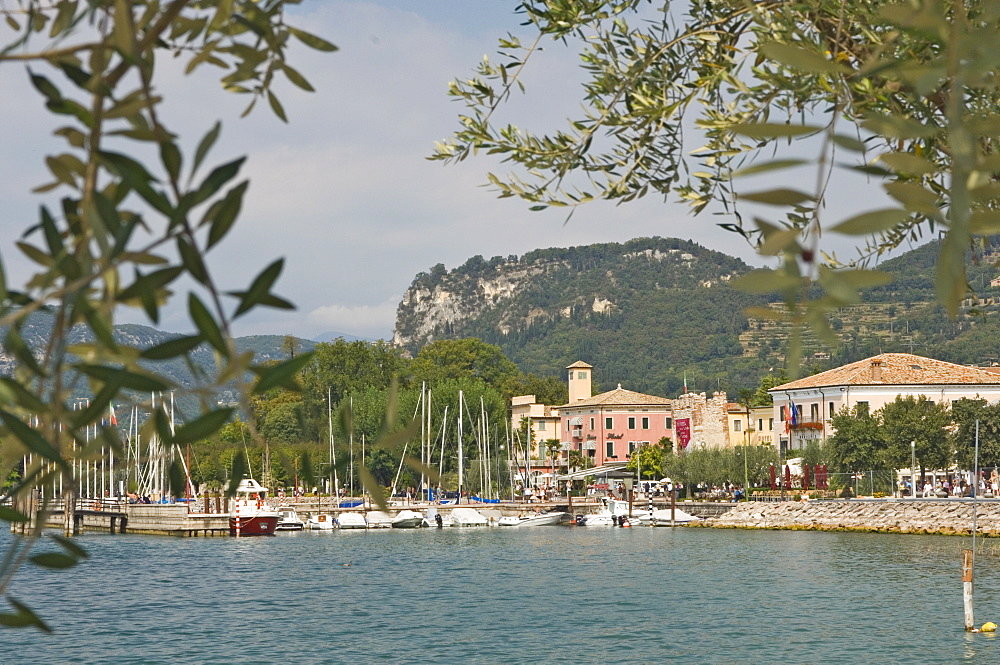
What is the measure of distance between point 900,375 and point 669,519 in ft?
59.3

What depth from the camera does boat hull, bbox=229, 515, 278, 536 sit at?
58.1 m

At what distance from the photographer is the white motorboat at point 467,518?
66.0m

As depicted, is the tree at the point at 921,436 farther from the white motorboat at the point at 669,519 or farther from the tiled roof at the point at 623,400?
the tiled roof at the point at 623,400

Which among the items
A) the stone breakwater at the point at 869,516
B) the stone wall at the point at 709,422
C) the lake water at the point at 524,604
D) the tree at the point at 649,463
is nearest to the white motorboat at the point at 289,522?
the lake water at the point at 524,604

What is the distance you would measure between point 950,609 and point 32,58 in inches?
1165

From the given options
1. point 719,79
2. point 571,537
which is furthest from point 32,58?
point 571,537

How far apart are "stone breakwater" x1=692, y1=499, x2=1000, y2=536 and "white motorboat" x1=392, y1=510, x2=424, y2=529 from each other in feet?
54.8

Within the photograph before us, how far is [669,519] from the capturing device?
64.7 meters

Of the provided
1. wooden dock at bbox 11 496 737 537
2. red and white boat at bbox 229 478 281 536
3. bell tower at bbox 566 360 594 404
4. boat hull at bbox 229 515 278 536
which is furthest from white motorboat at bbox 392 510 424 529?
bell tower at bbox 566 360 594 404

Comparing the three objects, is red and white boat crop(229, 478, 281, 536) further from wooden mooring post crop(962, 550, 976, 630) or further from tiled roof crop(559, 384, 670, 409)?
tiled roof crop(559, 384, 670, 409)

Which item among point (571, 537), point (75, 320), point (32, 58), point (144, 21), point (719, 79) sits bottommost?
point (571, 537)

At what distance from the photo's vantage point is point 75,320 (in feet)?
4.53

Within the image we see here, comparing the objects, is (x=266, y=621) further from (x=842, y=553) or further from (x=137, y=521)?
(x=137, y=521)

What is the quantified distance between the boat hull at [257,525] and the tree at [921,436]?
33493 millimetres
